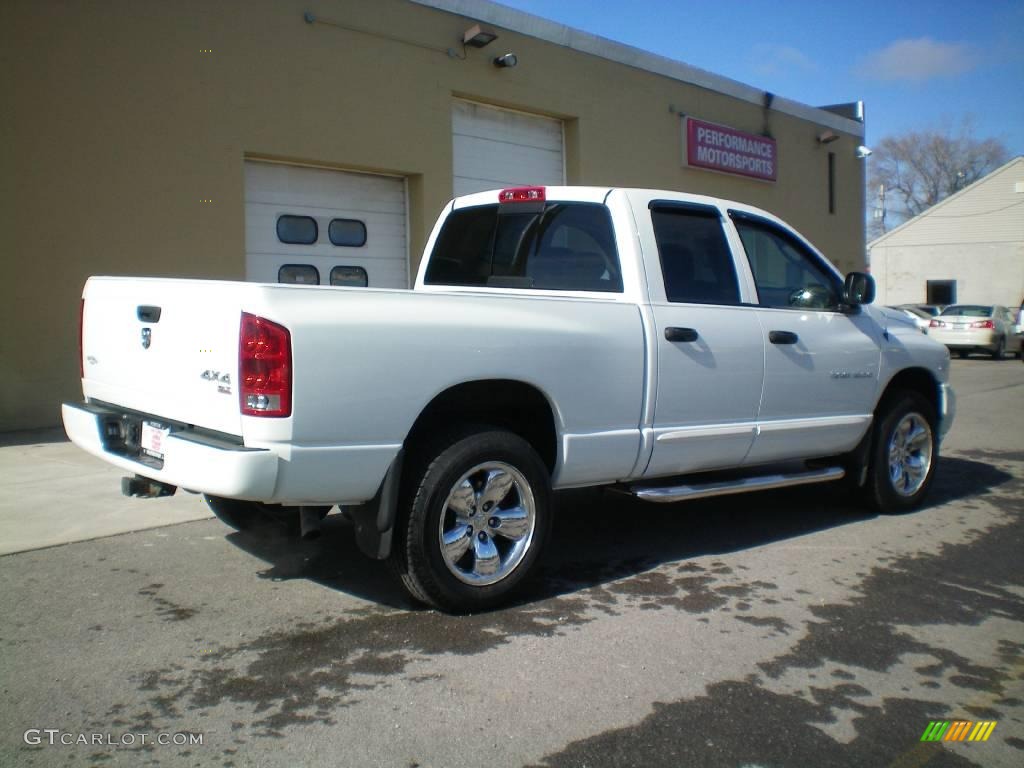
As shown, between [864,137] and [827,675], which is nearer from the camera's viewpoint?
[827,675]

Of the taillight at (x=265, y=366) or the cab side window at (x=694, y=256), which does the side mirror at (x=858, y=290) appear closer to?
the cab side window at (x=694, y=256)

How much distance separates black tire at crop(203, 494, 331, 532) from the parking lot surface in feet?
0.44

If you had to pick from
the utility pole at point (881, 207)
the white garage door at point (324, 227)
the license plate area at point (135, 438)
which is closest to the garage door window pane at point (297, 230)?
the white garage door at point (324, 227)

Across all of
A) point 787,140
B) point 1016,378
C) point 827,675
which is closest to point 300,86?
point 827,675

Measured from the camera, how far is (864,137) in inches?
894

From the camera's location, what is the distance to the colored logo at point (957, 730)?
10.8ft

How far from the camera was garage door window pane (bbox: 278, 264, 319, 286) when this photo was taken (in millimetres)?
10938

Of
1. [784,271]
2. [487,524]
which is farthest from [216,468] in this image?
[784,271]

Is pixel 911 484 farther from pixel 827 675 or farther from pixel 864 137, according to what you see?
pixel 864 137

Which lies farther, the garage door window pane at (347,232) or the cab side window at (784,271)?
the garage door window pane at (347,232)

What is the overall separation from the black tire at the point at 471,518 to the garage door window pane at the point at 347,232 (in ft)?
24.4

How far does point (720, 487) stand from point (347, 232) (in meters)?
7.40

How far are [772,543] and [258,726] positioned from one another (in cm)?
354

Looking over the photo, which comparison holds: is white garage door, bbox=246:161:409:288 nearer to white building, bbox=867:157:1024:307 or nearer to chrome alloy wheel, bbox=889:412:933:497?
chrome alloy wheel, bbox=889:412:933:497
